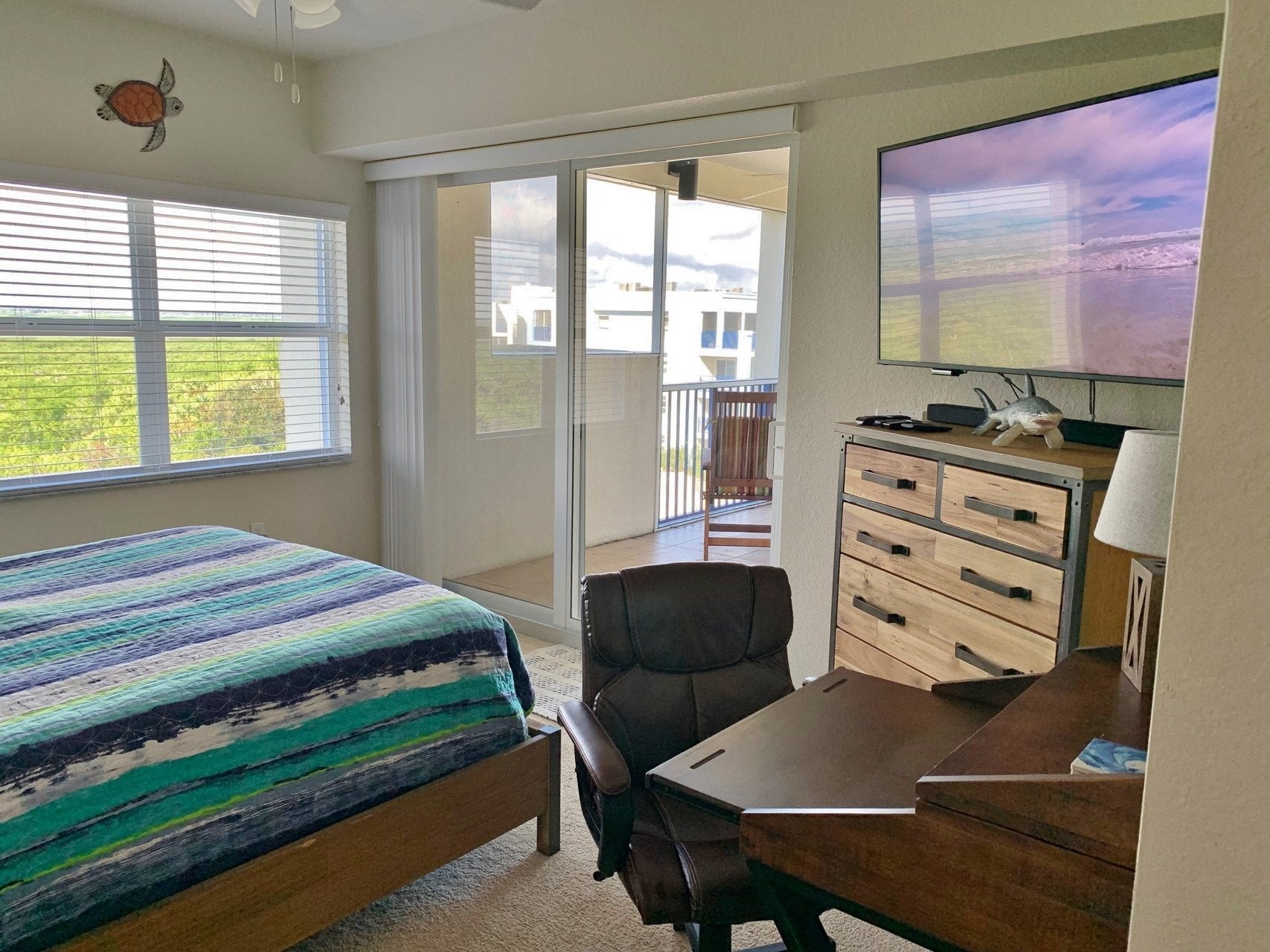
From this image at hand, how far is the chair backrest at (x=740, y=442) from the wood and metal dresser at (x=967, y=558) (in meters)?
0.89

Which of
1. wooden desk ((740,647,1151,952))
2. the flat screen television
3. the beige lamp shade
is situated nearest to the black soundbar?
the flat screen television

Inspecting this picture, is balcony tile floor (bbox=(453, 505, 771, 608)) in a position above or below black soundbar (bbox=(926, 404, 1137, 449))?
below

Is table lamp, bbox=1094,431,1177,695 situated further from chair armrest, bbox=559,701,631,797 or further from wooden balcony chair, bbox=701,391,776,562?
wooden balcony chair, bbox=701,391,776,562

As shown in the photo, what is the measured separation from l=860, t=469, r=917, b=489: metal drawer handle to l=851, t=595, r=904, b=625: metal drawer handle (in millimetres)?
361

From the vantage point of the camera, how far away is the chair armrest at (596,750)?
6.00 feet

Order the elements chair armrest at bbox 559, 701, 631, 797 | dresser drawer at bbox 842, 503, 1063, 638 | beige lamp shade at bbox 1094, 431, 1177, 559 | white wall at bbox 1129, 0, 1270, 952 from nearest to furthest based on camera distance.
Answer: white wall at bbox 1129, 0, 1270, 952 → beige lamp shade at bbox 1094, 431, 1177, 559 → chair armrest at bbox 559, 701, 631, 797 → dresser drawer at bbox 842, 503, 1063, 638

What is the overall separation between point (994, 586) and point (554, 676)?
218 cm

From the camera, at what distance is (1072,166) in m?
2.33

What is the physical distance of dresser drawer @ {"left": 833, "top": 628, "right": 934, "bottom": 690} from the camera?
2.58 metres

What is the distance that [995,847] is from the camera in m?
1.09

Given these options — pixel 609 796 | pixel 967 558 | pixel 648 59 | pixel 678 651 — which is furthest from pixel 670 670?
pixel 648 59

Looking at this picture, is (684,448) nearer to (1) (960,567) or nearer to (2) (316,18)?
(1) (960,567)

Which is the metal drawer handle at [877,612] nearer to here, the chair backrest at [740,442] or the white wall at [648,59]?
the chair backrest at [740,442]

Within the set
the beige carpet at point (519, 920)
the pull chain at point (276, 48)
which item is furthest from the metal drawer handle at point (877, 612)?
the pull chain at point (276, 48)
